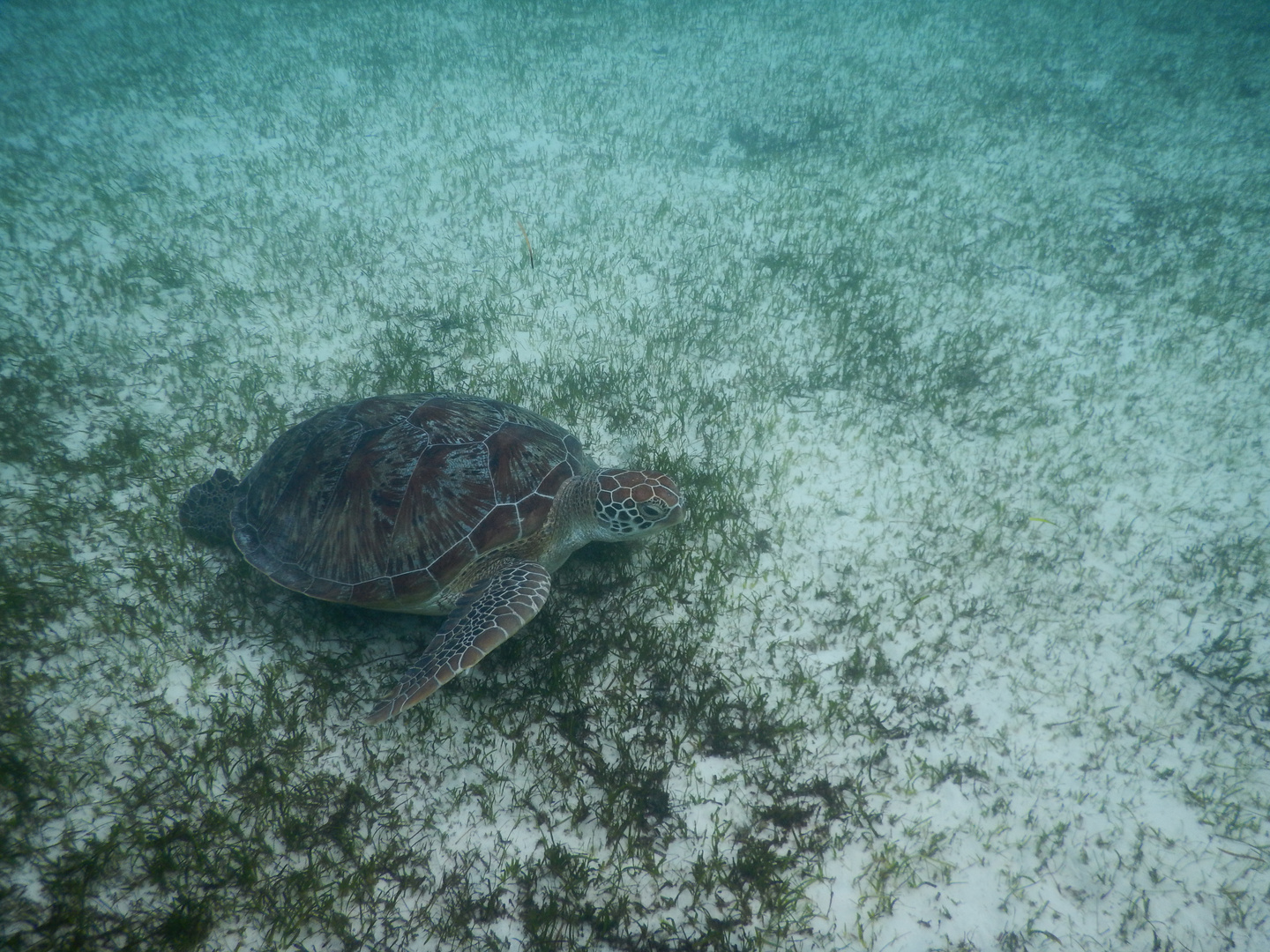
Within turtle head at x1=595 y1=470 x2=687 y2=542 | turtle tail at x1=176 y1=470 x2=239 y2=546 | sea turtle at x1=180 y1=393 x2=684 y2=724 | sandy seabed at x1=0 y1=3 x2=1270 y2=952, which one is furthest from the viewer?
turtle tail at x1=176 y1=470 x2=239 y2=546

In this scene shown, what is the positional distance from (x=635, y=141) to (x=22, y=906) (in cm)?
1223

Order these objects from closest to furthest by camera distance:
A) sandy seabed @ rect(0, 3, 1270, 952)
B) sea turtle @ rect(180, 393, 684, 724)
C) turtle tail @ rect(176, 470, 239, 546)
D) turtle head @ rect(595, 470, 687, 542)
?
sandy seabed @ rect(0, 3, 1270, 952) < sea turtle @ rect(180, 393, 684, 724) < turtle head @ rect(595, 470, 687, 542) < turtle tail @ rect(176, 470, 239, 546)

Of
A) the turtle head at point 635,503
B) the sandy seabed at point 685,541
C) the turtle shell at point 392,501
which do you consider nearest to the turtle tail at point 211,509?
the sandy seabed at point 685,541

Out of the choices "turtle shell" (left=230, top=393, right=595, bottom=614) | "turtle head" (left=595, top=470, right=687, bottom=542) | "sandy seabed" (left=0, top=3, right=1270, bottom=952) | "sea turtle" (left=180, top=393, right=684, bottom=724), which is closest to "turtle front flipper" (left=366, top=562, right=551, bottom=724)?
"sea turtle" (left=180, top=393, right=684, bottom=724)

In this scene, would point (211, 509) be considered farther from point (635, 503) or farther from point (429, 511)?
point (635, 503)

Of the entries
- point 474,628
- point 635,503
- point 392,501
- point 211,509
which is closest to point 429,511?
point 392,501

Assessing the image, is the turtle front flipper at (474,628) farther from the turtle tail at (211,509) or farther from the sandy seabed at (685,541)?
the turtle tail at (211,509)

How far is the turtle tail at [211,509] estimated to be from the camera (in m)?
4.04

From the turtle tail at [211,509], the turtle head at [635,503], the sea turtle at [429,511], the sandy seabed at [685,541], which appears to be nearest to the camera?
the sandy seabed at [685,541]

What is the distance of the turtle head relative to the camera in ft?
11.8

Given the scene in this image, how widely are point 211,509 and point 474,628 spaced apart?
2540 mm

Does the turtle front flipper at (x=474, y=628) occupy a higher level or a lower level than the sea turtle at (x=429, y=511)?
lower

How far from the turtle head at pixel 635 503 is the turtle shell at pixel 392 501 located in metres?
0.39

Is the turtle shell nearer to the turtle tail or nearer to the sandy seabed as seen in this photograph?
the turtle tail
